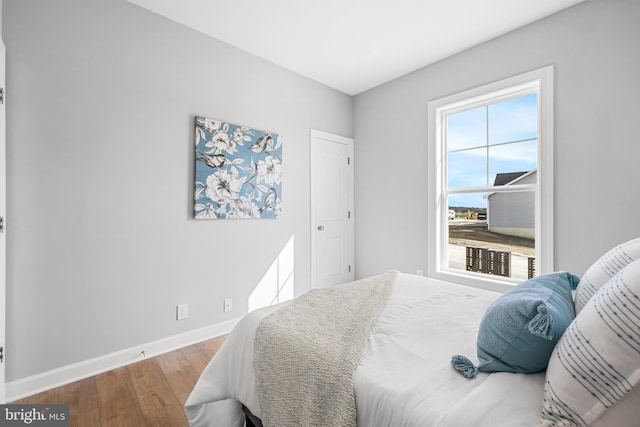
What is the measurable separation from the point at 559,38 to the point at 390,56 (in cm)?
139

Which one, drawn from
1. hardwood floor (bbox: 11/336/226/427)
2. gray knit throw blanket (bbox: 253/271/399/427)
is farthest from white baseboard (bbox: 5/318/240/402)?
gray knit throw blanket (bbox: 253/271/399/427)

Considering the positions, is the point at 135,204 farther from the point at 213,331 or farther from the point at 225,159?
the point at 213,331

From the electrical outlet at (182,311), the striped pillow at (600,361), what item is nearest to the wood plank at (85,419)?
the electrical outlet at (182,311)

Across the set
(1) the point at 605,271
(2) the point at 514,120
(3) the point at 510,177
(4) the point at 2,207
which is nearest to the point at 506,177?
(3) the point at 510,177

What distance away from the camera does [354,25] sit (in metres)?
2.56

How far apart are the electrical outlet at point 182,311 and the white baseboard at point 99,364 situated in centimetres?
15

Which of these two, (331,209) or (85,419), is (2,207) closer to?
(85,419)

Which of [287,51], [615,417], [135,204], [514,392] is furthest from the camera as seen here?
[287,51]

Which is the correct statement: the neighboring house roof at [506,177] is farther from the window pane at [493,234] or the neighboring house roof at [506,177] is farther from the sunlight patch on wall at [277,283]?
the sunlight patch on wall at [277,283]

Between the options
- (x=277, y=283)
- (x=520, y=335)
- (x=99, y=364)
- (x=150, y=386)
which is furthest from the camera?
(x=277, y=283)

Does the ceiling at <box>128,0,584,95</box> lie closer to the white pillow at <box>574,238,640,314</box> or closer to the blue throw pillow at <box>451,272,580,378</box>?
the white pillow at <box>574,238,640,314</box>

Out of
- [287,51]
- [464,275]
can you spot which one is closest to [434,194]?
[464,275]

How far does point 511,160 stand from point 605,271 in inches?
76.1

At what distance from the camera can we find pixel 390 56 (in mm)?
3053
